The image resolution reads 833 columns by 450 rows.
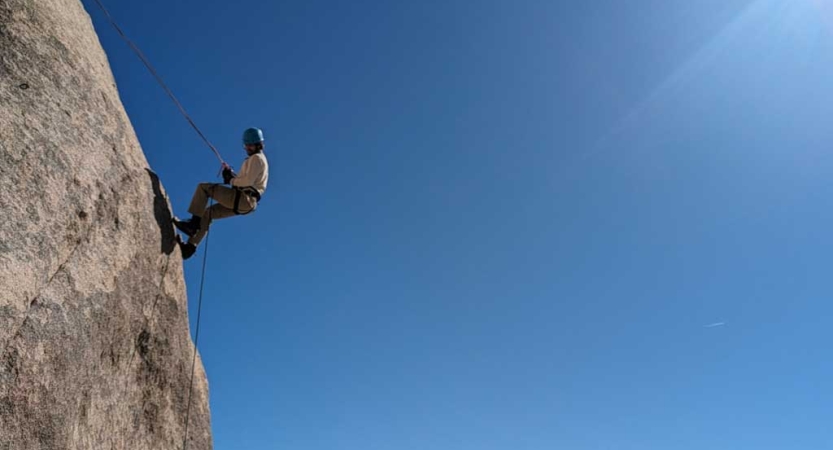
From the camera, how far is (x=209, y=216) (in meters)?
10.5

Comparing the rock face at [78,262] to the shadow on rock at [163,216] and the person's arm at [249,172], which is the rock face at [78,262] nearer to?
the shadow on rock at [163,216]

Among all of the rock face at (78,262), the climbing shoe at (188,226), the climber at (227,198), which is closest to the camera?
the rock face at (78,262)

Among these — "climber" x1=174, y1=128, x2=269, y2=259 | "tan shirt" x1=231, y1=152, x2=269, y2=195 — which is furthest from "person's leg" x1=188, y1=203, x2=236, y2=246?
"tan shirt" x1=231, y1=152, x2=269, y2=195

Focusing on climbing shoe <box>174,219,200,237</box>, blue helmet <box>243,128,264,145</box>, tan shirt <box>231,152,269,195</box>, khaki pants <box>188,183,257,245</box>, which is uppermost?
blue helmet <box>243,128,264,145</box>

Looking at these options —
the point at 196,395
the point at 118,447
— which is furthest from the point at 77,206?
the point at 196,395

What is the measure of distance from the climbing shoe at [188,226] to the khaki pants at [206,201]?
9 centimetres

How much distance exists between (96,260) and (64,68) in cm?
239

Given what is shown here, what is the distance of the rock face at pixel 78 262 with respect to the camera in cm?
594

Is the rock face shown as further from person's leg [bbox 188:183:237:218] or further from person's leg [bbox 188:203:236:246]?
person's leg [bbox 188:183:237:218]

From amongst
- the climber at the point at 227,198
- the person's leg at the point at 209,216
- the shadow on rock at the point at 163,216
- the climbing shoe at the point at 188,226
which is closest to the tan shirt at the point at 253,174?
the climber at the point at 227,198

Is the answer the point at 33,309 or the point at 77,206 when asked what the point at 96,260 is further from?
the point at 33,309

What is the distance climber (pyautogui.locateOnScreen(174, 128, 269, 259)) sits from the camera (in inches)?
403

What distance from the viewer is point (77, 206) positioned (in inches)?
276

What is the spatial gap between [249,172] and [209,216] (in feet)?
3.30
